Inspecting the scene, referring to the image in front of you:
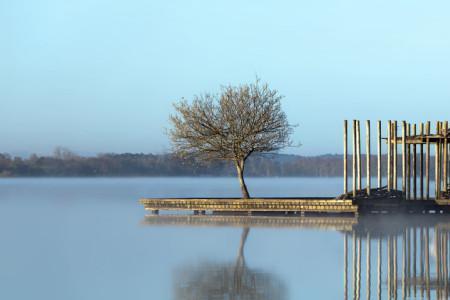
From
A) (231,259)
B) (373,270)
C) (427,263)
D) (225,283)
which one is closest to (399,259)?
(427,263)

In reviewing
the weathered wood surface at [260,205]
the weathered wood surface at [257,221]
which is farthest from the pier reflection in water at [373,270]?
the weathered wood surface at [260,205]

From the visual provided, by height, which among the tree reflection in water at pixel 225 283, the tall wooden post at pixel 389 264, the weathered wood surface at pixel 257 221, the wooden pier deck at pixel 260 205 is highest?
the wooden pier deck at pixel 260 205

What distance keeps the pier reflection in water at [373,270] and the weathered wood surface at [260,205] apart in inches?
186

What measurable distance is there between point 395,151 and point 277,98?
715cm

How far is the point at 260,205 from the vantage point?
41250mm

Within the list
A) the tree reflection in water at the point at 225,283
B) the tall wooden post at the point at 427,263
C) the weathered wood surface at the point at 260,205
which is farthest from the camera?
the weathered wood surface at the point at 260,205

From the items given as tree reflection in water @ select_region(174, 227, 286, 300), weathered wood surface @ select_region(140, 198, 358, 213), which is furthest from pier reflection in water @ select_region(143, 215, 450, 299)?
weathered wood surface @ select_region(140, 198, 358, 213)

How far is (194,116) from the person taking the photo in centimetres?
4562

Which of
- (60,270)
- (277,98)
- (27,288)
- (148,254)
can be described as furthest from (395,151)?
(27,288)

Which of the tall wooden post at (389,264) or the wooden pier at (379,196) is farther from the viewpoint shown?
the wooden pier at (379,196)

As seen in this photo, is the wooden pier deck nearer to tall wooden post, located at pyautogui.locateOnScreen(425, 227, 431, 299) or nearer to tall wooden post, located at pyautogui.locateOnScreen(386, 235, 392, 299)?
tall wooden post, located at pyautogui.locateOnScreen(425, 227, 431, 299)

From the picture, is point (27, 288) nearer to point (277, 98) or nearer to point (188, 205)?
point (188, 205)

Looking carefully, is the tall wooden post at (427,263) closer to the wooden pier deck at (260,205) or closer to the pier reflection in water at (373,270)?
the pier reflection in water at (373,270)

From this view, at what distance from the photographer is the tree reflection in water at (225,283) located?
1766 cm
